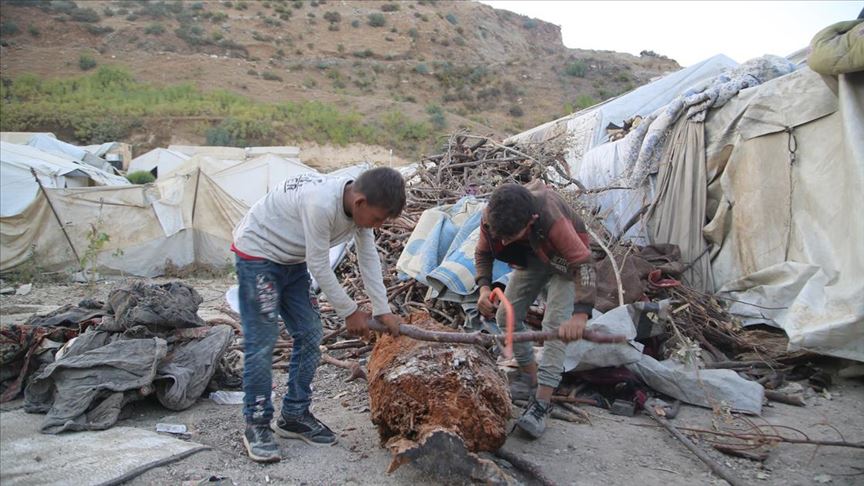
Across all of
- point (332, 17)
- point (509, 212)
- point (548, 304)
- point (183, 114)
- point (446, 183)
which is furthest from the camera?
point (332, 17)

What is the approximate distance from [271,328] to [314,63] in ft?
121

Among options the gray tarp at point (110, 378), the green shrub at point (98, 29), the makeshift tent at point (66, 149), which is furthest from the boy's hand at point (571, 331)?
the green shrub at point (98, 29)

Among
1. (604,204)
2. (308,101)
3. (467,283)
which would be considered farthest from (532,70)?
(467,283)

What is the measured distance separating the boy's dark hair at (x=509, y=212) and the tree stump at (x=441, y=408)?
73 centimetres

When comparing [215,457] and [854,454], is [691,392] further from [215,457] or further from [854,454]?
[215,457]

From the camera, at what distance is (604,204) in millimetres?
6406

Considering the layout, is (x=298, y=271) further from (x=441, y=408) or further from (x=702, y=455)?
(x=702, y=455)

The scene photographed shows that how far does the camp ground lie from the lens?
111 inches

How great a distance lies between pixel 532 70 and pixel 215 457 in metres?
38.8

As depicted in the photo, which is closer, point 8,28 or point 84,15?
point 8,28

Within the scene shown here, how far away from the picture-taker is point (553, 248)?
297 cm

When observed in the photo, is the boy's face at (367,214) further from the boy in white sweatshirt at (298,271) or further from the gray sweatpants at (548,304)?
the gray sweatpants at (548,304)

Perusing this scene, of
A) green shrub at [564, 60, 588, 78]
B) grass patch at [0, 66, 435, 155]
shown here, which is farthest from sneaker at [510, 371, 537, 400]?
green shrub at [564, 60, 588, 78]

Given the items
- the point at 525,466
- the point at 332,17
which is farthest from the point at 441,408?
the point at 332,17
